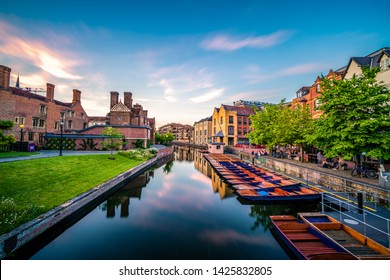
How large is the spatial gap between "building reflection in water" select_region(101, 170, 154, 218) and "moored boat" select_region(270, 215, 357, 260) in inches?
387

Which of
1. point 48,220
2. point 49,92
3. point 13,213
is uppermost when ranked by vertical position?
point 49,92

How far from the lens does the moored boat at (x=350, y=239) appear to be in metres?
6.21

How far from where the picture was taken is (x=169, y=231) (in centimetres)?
999

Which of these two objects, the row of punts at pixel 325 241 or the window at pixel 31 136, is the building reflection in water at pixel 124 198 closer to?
the row of punts at pixel 325 241

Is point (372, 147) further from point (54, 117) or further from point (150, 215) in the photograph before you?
point (54, 117)

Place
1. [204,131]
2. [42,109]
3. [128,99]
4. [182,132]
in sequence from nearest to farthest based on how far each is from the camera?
[42,109] < [128,99] < [204,131] < [182,132]

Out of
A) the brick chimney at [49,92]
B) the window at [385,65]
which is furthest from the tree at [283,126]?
the brick chimney at [49,92]

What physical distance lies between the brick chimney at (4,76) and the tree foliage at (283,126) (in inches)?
1689

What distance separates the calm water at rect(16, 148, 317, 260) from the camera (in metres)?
7.95

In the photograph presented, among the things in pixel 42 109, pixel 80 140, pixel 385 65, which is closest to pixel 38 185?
pixel 80 140

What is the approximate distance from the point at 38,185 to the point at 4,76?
28.3 metres

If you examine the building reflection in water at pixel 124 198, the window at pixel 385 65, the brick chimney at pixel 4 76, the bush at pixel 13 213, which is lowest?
the building reflection in water at pixel 124 198

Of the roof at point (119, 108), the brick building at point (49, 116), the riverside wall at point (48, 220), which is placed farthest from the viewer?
the roof at point (119, 108)

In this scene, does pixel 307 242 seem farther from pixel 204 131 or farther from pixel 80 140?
pixel 204 131
